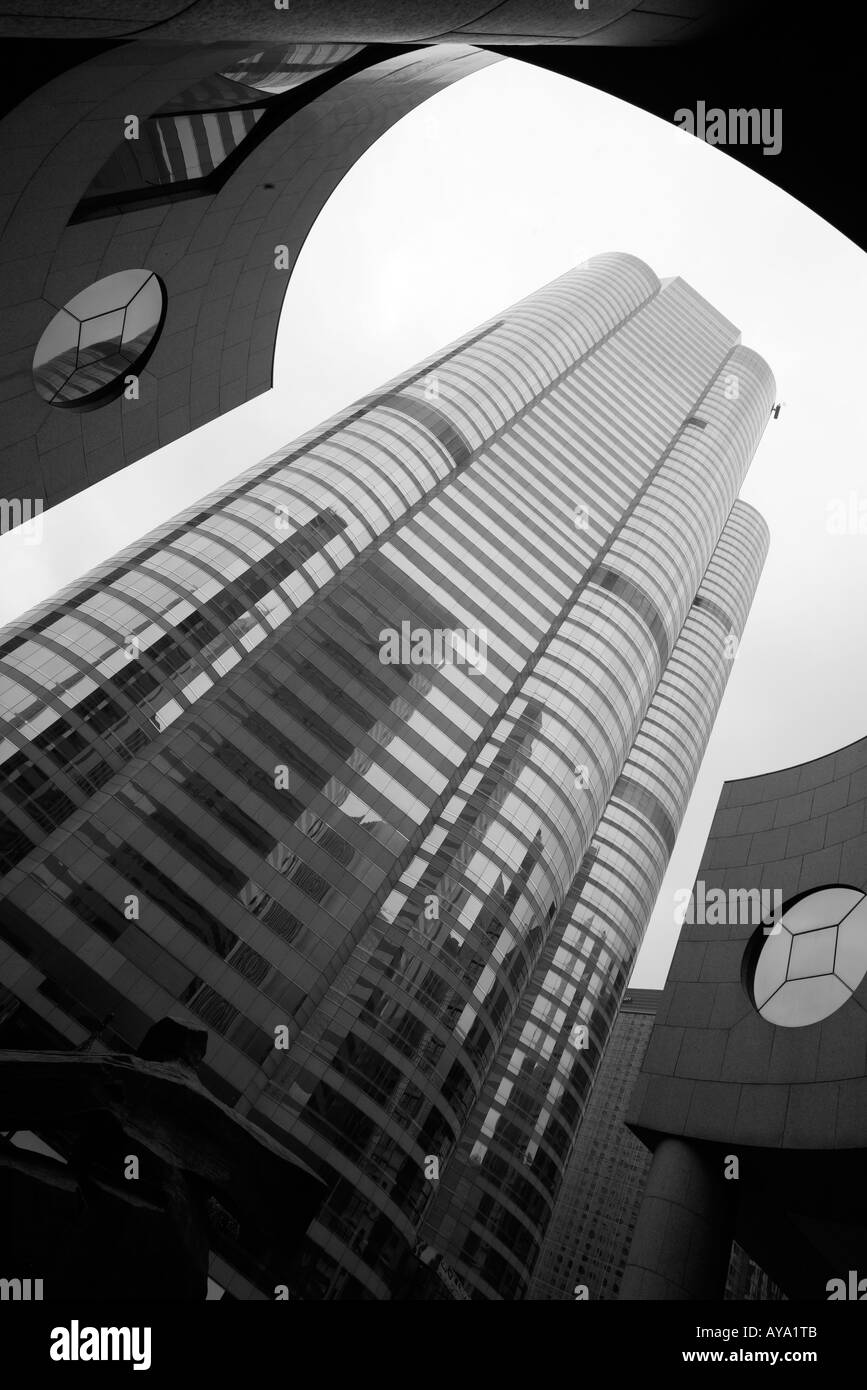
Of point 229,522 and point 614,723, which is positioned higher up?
point 229,522

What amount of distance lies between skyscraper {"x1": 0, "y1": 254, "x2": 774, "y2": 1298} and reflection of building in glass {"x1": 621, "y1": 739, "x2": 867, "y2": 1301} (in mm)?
21117

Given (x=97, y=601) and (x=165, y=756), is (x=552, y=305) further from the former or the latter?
(x=165, y=756)

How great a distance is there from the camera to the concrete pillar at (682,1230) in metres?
13.1

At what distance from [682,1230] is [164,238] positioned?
61.6 ft

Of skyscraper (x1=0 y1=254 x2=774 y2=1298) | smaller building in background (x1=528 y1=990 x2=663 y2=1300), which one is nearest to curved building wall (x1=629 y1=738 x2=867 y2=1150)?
skyscraper (x1=0 y1=254 x2=774 y2=1298)

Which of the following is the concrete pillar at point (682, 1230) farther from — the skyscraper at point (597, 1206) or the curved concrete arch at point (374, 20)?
the skyscraper at point (597, 1206)

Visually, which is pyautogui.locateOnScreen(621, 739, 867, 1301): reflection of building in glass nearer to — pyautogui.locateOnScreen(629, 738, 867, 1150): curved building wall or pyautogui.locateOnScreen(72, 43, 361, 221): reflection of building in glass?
pyautogui.locateOnScreen(629, 738, 867, 1150): curved building wall

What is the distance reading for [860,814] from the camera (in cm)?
1617

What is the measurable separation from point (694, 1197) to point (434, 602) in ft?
162

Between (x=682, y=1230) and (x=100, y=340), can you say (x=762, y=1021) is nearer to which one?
(x=682, y=1230)

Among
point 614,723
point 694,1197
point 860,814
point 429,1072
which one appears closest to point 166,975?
point 429,1072

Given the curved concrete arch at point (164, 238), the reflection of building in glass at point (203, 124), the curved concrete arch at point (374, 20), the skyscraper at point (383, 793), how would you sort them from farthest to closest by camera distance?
the skyscraper at point (383, 793)
the reflection of building in glass at point (203, 124)
the curved concrete arch at point (164, 238)
the curved concrete arch at point (374, 20)

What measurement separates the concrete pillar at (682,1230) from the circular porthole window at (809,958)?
9.90 feet

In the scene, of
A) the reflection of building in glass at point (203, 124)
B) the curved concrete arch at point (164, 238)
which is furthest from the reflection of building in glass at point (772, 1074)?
the reflection of building in glass at point (203, 124)
